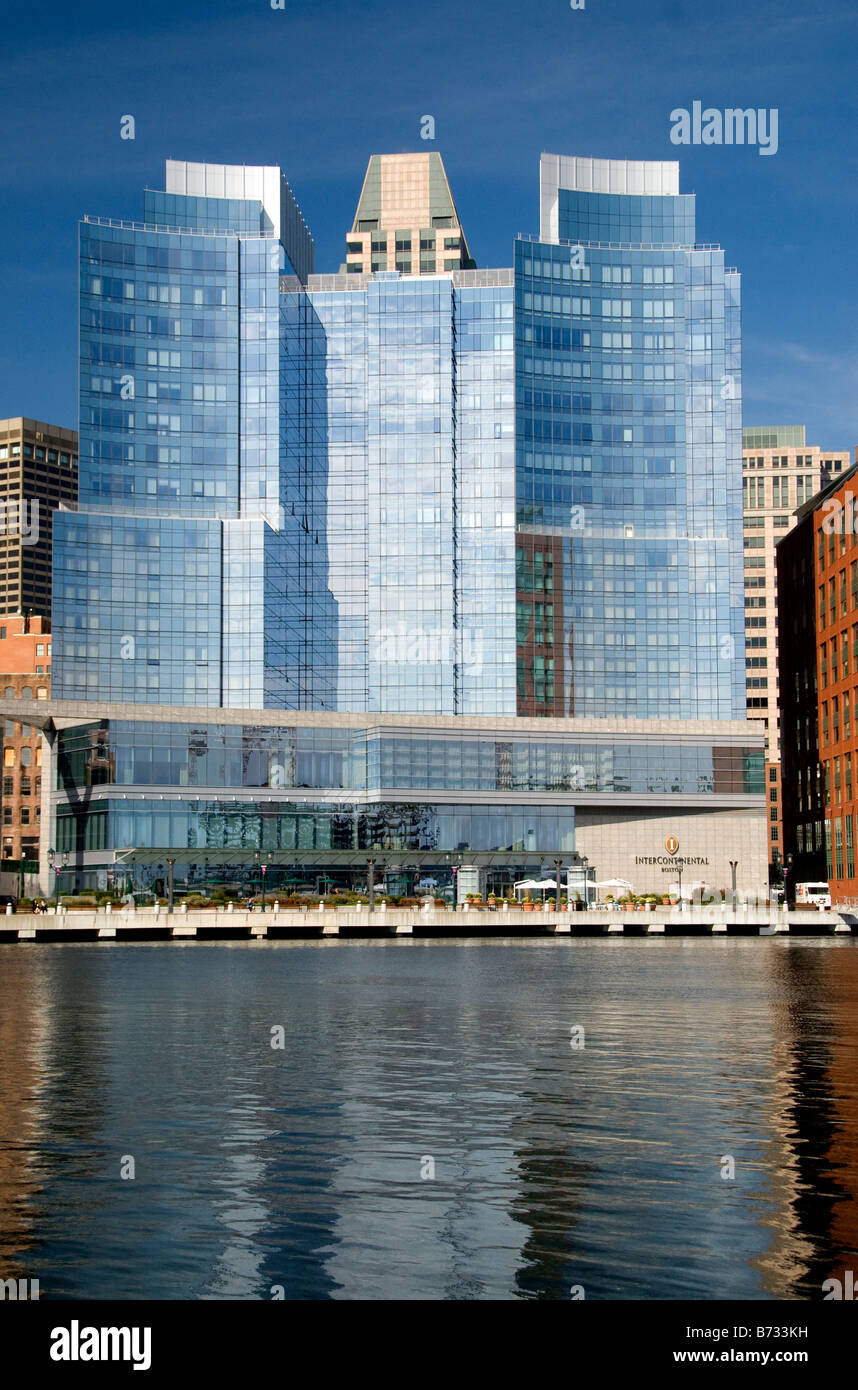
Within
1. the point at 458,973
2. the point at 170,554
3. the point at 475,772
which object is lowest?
the point at 458,973

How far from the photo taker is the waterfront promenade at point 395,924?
4311 inches

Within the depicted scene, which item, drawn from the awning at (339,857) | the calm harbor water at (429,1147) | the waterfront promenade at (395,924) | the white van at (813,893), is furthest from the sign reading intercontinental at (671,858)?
the calm harbor water at (429,1147)

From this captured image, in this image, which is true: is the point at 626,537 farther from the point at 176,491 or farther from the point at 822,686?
the point at 176,491

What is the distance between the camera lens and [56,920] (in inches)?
4259

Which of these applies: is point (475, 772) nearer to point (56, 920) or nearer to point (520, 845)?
point (520, 845)

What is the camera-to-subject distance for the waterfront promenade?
359 feet

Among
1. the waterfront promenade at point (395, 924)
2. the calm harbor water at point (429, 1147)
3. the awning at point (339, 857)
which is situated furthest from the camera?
the awning at point (339, 857)

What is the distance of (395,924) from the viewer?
4478 inches

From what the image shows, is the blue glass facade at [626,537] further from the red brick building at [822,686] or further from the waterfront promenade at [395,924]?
the waterfront promenade at [395,924]

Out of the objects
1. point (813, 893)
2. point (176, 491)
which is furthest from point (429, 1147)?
point (176, 491)

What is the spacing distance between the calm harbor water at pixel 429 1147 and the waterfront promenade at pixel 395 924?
54545 millimetres

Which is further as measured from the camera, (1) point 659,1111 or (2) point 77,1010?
(2) point 77,1010
